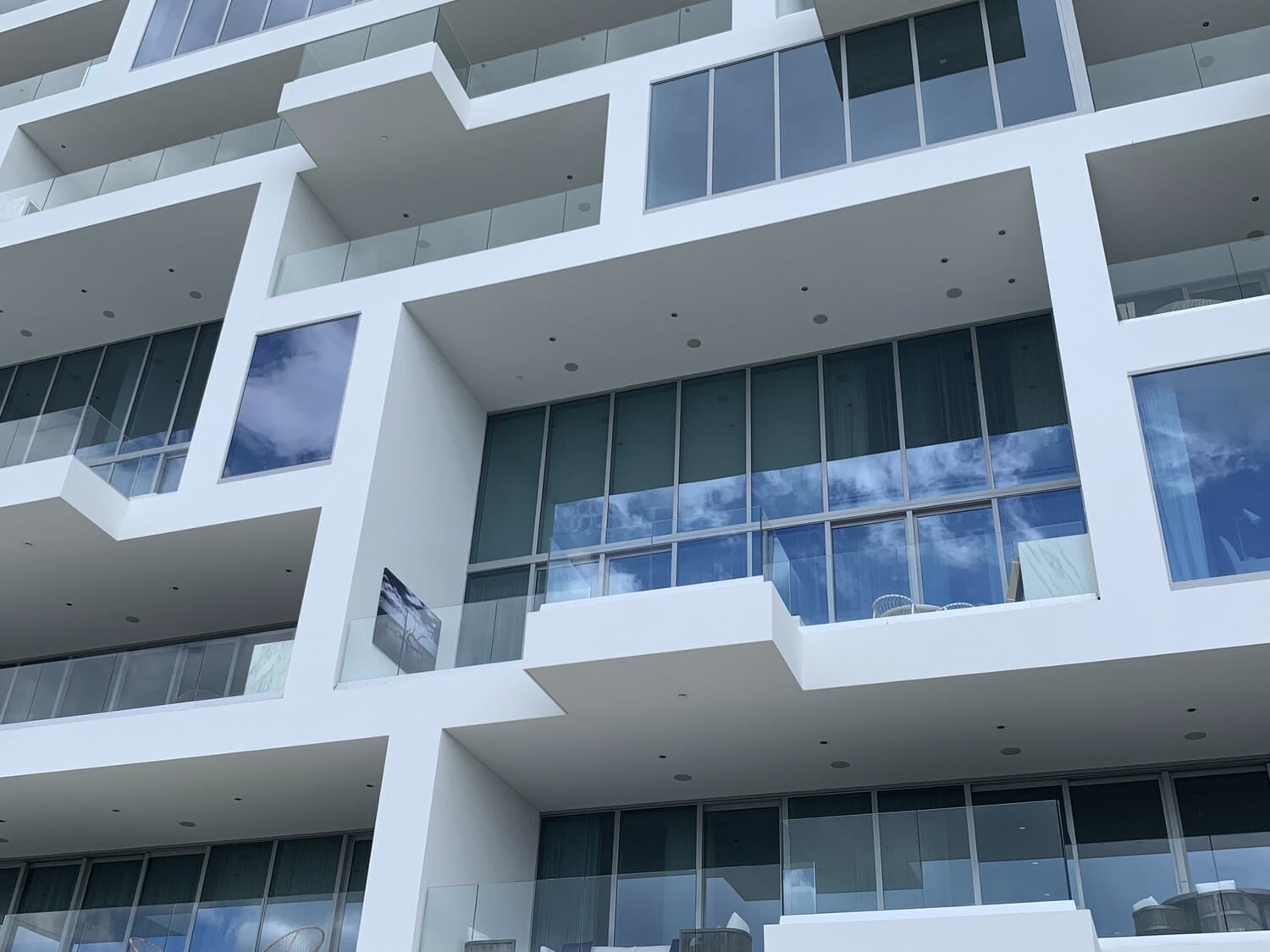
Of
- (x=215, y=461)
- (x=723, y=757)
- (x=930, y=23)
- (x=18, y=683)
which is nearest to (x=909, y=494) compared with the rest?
(x=723, y=757)

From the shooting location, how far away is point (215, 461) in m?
15.9

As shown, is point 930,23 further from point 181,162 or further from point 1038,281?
point 181,162

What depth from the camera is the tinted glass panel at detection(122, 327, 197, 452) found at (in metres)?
19.7

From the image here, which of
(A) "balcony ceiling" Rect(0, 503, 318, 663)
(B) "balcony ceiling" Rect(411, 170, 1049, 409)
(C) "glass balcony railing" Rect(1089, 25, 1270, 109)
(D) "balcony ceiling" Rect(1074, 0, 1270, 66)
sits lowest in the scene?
(A) "balcony ceiling" Rect(0, 503, 318, 663)

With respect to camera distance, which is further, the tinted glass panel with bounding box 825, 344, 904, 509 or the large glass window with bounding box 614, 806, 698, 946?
the tinted glass panel with bounding box 825, 344, 904, 509

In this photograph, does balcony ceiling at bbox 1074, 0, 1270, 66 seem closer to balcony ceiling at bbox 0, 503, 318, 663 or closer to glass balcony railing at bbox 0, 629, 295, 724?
balcony ceiling at bbox 0, 503, 318, 663

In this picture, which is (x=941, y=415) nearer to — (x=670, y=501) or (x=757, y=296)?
(x=757, y=296)

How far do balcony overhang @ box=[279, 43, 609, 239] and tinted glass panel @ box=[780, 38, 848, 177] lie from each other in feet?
9.02

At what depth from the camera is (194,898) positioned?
16391 millimetres

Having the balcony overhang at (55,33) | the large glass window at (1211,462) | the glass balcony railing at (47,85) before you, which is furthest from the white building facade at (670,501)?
the balcony overhang at (55,33)

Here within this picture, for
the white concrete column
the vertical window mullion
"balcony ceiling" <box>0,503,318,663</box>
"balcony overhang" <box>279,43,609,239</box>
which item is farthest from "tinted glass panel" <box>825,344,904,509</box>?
"balcony ceiling" <box>0,503,318,663</box>

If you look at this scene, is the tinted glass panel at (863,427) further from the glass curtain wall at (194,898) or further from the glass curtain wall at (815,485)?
the glass curtain wall at (194,898)

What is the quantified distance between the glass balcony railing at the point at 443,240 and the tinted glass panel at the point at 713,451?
9.51 feet

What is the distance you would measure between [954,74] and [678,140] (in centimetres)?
349
